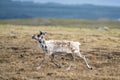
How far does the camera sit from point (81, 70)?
19.2 meters

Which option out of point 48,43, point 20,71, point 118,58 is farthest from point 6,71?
point 118,58

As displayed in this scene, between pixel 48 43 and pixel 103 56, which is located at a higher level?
pixel 48 43

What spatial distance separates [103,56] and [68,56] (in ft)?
6.52

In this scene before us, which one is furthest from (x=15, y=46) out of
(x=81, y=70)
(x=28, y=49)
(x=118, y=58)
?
(x=81, y=70)

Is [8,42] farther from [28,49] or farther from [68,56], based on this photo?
[68,56]

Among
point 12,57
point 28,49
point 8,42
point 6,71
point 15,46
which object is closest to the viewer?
point 6,71

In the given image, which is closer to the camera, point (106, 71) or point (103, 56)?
point (106, 71)

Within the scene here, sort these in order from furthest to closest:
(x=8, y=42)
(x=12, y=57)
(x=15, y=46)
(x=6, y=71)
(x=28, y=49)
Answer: (x=8, y=42)
(x=15, y=46)
(x=28, y=49)
(x=12, y=57)
(x=6, y=71)

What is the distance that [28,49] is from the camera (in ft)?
84.7

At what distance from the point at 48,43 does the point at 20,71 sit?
189cm

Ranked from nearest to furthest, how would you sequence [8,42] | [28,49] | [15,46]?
[28,49], [15,46], [8,42]

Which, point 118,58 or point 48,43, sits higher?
point 48,43

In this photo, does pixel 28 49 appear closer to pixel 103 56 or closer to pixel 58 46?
pixel 103 56

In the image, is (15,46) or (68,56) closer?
(68,56)
